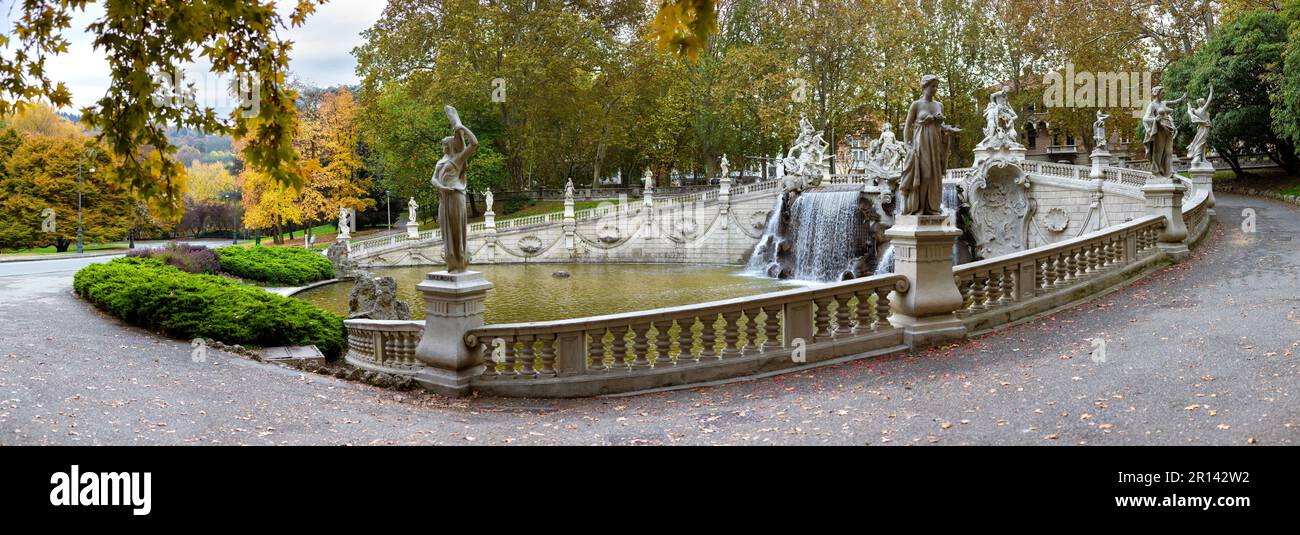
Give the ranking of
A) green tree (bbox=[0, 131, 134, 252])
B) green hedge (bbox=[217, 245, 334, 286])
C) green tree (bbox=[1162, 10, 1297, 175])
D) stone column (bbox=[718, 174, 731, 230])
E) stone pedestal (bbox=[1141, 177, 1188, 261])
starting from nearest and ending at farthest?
stone pedestal (bbox=[1141, 177, 1188, 261]), green hedge (bbox=[217, 245, 334, 286]), green tree (bbox=[1162, 10, 1297, 175]), stone column (bbox=[718, 174, 731, 230]), green tree (bbox=[0, 131, 134, 252])

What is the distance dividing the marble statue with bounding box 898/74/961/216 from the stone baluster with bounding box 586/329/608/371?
421cm

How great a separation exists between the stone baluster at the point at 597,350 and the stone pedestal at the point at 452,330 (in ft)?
4.78

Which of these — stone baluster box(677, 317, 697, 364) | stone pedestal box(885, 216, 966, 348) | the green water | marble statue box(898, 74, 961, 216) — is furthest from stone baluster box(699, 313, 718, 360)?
the green water

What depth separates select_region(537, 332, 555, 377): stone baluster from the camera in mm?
9508

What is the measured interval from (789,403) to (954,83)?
42.8 meters

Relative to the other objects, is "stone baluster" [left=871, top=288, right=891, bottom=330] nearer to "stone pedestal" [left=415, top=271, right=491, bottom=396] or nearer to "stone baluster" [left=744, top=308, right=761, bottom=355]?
"stone baluster" [left=744, top=308, right=761, bottom=355]

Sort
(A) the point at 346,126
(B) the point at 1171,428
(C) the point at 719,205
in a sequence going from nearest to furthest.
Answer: (B) the point at 1171,428 < (C) the point at 719,205 < (A) the point at 346,126

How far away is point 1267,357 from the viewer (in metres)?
7.83

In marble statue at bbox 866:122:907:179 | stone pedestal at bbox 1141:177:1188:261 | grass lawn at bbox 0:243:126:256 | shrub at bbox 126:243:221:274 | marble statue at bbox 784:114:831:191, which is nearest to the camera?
stone pedestal at bbox 1141:177:1188:261

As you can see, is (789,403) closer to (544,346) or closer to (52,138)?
(544,346)

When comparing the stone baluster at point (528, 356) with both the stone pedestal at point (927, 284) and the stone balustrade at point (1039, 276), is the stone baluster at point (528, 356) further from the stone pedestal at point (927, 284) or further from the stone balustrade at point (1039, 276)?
the stone balustrade at point (1039, 276)

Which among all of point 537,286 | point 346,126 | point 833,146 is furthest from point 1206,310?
point 346,126

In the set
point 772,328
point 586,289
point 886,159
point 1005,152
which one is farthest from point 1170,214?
point 886,159

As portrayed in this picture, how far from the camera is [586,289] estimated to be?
91.0ft
